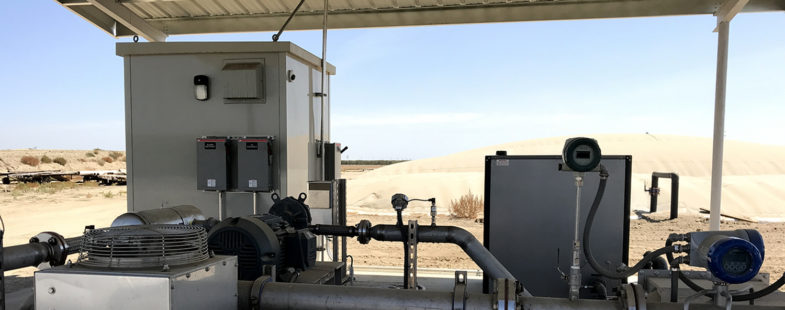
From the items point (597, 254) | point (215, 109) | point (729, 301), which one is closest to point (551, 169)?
point (597, 254)

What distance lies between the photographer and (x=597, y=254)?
4574 millimetres

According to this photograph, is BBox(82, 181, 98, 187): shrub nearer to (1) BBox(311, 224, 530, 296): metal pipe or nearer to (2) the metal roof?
(2) the metal roof

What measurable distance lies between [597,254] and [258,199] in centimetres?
327

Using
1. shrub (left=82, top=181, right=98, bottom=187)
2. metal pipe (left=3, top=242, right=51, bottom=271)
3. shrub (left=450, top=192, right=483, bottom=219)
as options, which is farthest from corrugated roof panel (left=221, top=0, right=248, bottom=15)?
shrub (left=82, top=181, right=98, bottom=187)

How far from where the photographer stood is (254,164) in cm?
483

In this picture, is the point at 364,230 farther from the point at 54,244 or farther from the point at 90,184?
the point at 90,184

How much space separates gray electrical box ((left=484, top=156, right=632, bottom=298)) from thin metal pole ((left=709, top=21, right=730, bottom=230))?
118 cm

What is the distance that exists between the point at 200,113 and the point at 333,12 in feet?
6.78

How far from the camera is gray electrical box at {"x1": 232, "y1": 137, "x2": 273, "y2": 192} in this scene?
4789 mm

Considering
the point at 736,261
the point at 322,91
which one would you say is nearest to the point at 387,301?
the point at 736,261

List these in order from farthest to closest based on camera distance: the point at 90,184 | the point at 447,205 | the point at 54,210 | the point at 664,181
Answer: the point at 90,184
the point at 664,181
the point at 447,205
the point at 54,210

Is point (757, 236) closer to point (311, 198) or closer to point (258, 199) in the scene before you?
point (311, 198)

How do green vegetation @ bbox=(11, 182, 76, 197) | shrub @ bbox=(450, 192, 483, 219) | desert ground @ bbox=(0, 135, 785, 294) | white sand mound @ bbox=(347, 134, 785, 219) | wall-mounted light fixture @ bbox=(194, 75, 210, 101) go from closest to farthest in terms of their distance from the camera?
wall-mounted light fixture @ bbox=(194, 75, 210, 101) → desert ground @ bbox=(0, 135, 785, 294) → shrub @ bbox=(450, 192, 483, 219) → white sand mound @ bbox=(347, 134, 785, 219) → green vegetation @ bbox=(11, 182, 76, 197)

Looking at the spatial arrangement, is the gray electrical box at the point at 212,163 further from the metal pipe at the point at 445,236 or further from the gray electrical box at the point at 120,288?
the gray electrical box at the point at 120,288
